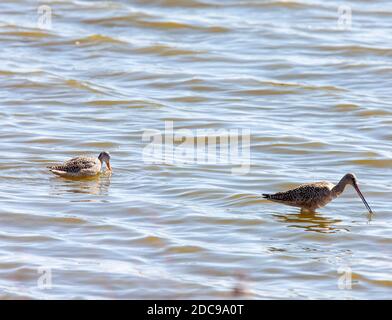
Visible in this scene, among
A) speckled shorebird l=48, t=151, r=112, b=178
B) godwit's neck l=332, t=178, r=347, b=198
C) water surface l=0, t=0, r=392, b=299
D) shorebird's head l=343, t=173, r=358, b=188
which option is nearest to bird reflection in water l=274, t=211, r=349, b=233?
water surface l=0, t=0, r=392, b=299

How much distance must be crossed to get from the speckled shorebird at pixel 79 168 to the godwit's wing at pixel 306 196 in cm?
220

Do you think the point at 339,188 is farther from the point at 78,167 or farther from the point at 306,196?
the point at 78,167

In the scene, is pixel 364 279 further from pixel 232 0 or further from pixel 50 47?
pixel 232 0

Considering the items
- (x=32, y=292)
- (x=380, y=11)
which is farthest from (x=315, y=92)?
(x=32, y=292)

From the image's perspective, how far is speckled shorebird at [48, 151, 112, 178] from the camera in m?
11.4

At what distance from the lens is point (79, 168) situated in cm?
1149

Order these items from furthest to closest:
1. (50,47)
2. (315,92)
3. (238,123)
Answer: (50,47) < (315,92) < (238,123)

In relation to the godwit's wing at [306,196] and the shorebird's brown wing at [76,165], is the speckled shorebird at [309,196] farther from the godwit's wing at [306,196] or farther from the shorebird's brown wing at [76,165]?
the shorebird's brown wing at [76,165]

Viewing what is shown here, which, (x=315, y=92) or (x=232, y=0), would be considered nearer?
(x=315, y=92)

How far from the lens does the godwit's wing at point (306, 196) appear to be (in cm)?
1032

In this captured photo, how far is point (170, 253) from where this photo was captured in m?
9.07

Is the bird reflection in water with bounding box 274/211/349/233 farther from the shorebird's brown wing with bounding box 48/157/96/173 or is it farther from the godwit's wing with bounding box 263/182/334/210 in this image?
the shorebird's brown wing with bounding box 48/157/96/173

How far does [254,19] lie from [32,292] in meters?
12.4

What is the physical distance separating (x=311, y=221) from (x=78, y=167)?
2.81m
